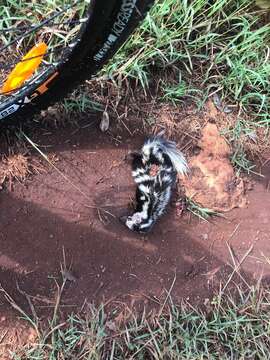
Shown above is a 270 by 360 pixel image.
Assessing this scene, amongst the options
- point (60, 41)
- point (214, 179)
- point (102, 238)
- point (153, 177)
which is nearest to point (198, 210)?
point (214, 179)

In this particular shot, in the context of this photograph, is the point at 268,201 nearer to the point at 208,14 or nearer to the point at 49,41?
the point at 208,14

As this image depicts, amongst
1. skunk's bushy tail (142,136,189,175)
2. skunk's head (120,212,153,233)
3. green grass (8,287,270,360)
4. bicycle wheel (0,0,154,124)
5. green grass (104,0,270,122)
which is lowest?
green grass (8,287,270,360)

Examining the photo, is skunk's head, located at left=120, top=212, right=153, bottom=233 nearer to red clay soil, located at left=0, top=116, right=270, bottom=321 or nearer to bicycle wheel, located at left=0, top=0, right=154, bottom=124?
red clay soil, located at left=0, top=116, right=270, bottom=321

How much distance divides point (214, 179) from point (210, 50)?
0.75 m

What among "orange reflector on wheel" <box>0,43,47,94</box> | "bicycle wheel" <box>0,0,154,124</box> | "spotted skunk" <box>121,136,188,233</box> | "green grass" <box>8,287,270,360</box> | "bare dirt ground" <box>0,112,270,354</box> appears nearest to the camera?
"bicycle wheel" <box>0,0,154,124</box>

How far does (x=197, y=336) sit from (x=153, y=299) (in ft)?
0.90

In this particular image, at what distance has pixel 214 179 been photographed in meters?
3.09

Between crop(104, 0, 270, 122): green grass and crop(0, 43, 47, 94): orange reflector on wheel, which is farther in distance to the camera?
crop(104, 0, 270, 122): green grass

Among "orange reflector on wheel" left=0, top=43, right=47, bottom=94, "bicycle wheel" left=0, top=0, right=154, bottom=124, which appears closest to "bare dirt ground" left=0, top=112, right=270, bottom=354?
"bicycle wheel" left=0, top=0, right=154, bottom=124

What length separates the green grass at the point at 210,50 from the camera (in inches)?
123

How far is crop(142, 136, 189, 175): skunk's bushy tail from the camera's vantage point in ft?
9.93

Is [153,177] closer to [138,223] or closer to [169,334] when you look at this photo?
[138,223]

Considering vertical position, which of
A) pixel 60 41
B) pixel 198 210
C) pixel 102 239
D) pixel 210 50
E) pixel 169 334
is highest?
pixel 60 41

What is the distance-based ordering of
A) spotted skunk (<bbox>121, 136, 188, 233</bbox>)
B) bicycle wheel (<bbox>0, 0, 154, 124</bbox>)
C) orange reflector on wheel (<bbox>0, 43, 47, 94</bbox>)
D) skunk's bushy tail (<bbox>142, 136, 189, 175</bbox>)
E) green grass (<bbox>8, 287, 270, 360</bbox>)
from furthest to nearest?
skunk's bushy tail (<bbox>142, 136, 189, 175</bbox>) < spotted skunk (<bbox>121, 136, 188, 233</bbox>) < green grass (<bbox>8, 287, 270, 360</bbox>) < orange reflector on wheel (<bbox>0, 43, 47, 94</bbox>) < bicycle wheel (<bbox>0, 0, 154, 124</bbox>)
